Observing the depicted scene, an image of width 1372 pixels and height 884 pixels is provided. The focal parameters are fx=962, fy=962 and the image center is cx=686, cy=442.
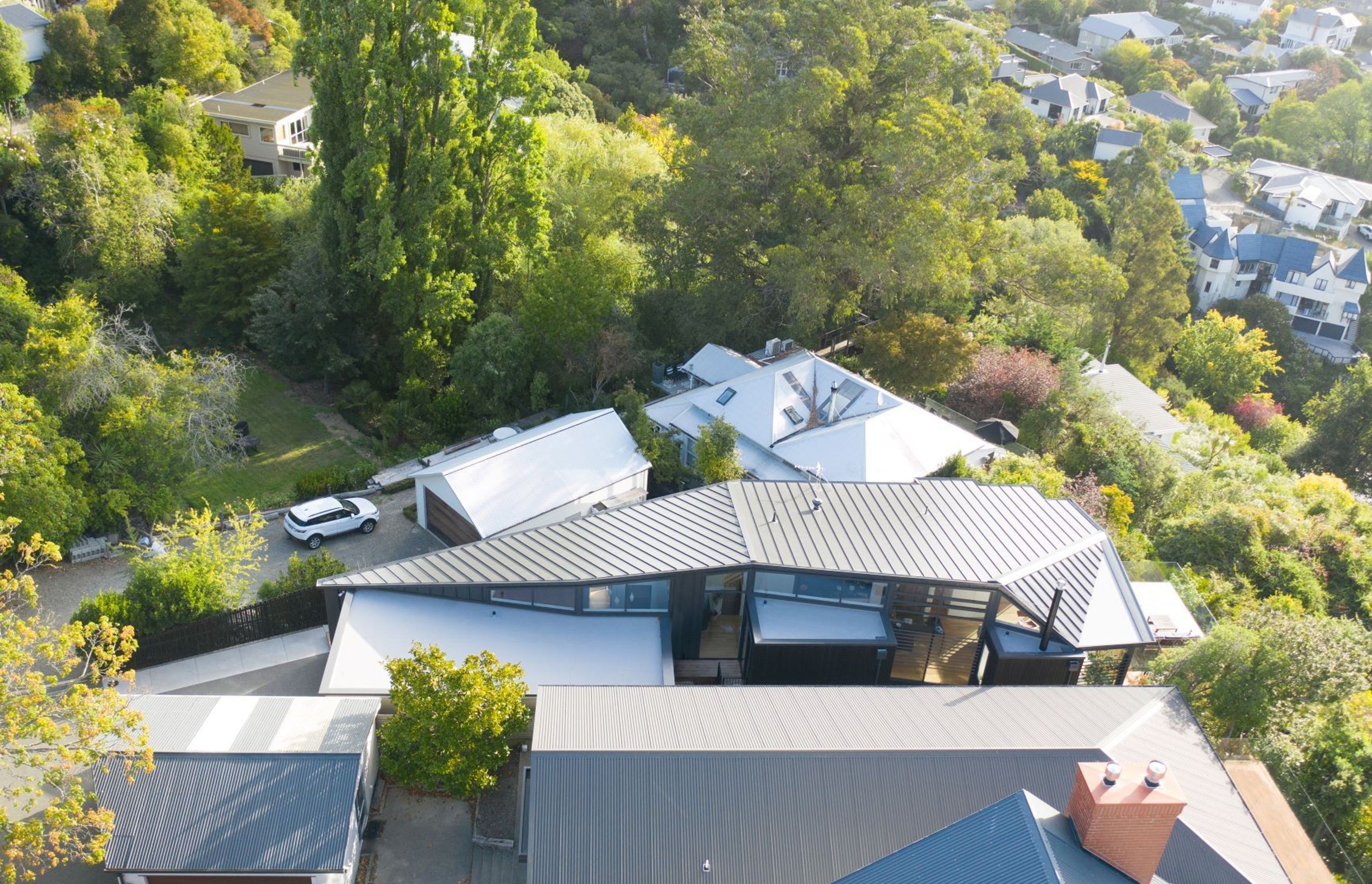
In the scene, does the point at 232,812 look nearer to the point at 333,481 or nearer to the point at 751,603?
the point at 751,603

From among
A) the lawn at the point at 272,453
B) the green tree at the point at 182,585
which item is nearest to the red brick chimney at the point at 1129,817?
the green tree at the point at 182,585

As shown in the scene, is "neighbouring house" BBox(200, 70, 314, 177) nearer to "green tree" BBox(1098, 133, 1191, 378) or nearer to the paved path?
the paved path

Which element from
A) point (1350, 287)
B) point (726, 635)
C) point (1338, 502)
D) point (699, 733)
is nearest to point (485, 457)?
point (726, 635)

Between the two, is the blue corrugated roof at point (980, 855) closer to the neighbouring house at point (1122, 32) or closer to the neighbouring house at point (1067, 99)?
the neighbouring house at point (1067, 99)

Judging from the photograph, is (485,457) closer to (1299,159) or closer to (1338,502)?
(1338,502)

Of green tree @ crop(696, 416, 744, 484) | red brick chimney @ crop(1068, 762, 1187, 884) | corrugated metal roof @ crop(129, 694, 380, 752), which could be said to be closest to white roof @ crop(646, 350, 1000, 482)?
green tree @ crop(696, 416, 744, 484)

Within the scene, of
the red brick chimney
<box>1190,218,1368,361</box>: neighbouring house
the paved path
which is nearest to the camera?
the red brick chimney

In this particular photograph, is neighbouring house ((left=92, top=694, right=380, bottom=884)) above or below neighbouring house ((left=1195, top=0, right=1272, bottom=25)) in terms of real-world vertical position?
below
